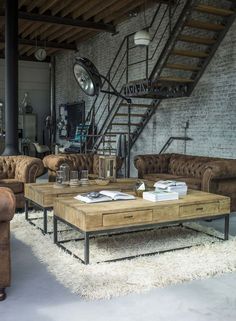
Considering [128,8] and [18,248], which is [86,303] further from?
[128,8]

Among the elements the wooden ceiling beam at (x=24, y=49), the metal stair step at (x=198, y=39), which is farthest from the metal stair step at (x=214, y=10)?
the wooden ceiling beam at (x=24, y=49)

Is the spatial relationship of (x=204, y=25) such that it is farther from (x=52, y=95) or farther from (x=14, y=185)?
(x=52, y=95)

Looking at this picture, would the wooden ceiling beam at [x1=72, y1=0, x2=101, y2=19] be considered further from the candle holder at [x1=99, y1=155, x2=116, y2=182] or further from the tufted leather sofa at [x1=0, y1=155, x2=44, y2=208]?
the candle holder at [x1=99, y1=155, x2=116, y2=182]

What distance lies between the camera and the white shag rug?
111 inches

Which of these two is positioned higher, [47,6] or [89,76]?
[47,6]

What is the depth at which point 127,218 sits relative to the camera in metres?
3.31

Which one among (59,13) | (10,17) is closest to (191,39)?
(10,17)

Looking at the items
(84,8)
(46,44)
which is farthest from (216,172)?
(46,44)

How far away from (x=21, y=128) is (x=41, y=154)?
4.29 feet

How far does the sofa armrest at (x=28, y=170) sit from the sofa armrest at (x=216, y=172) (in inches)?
88.6

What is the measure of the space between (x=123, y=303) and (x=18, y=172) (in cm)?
334

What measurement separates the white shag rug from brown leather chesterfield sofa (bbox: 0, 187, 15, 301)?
463 mm

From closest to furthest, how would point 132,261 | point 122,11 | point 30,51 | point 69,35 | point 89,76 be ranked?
1. point 132,261
2. point 89,76
3. point 122,11
4. point 69,35
5. point 30,51

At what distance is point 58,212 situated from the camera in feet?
12.0
